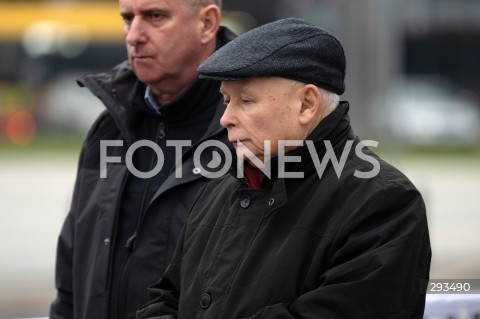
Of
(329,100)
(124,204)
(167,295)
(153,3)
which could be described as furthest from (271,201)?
(153,3)

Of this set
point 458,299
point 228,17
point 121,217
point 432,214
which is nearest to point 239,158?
point 121,217

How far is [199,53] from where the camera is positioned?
3262 millimetres

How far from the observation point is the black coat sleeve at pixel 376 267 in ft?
7.29

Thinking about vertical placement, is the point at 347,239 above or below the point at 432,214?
above

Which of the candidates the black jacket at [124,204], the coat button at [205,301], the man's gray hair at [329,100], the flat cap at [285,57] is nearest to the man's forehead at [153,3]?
the black jacket at [124,204]

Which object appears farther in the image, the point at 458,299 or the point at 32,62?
the point at 32,62

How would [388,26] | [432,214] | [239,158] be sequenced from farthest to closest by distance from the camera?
1. [432,214]
2. [388,26]
3. [239,158]

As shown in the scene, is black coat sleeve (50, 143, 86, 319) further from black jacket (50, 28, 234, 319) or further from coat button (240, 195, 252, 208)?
coat button (240, 195, 252, 208)

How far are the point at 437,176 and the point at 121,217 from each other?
14798 millimetres

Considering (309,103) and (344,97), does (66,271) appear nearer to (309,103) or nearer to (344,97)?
(309,103)

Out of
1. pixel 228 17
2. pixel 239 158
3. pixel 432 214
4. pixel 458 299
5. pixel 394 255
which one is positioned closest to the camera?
pixel 394 255

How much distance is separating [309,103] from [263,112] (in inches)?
4.6

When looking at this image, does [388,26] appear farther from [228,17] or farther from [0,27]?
[0,27]

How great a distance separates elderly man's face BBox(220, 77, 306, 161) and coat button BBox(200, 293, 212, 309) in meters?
0.37
